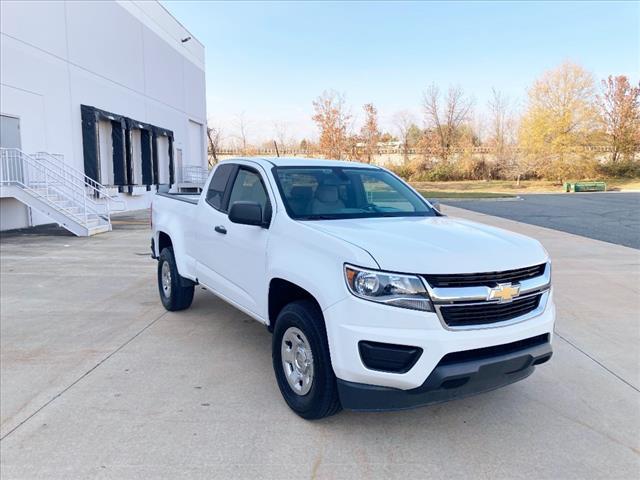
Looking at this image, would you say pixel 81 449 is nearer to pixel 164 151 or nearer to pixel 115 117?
pixel 115 117

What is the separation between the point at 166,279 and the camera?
6223 millimetres

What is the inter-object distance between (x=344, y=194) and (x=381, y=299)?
70.9 inches

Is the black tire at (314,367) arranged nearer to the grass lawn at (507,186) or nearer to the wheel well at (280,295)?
the wheel well at (280,295)

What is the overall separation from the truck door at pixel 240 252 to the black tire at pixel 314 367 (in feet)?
1.77

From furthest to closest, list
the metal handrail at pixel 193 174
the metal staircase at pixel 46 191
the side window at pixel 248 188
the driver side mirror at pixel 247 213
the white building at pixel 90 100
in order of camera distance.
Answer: the metal handrail at pixel 193 174, the white building at pixel 90 100, the metal staircase at pixel 46 191, the side window at pixel 248 188, the driver side mirror at pixel 247 213

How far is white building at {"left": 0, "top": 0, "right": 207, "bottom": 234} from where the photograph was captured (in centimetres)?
1460

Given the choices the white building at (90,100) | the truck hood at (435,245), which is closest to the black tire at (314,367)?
the truck hood at (435,245)

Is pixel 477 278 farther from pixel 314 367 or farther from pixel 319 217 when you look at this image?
pixel 319 217

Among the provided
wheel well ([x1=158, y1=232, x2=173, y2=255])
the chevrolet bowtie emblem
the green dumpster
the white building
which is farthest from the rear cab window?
the green dumpster

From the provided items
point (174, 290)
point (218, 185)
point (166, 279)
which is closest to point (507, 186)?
point (166, 279)

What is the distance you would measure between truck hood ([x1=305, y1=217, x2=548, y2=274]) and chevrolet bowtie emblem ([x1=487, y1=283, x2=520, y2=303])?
0.37 ft

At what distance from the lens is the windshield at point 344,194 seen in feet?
13.4

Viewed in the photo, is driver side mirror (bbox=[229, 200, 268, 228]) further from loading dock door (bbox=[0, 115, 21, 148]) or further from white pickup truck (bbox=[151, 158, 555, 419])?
loading dock door (bbox=[0, 115, 21, 148])

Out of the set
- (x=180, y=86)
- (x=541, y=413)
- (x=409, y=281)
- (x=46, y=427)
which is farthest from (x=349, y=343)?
(x=180, y=86)
